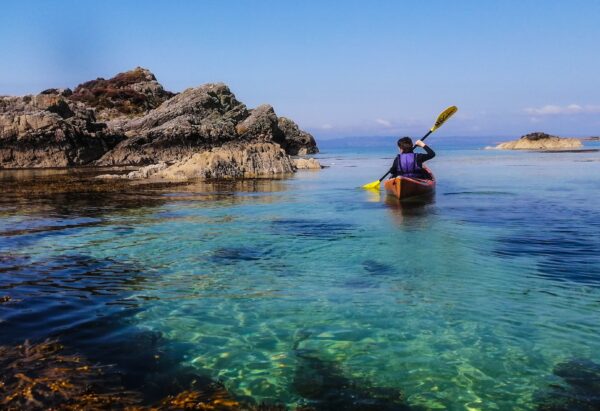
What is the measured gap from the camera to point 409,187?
19938 millimetres

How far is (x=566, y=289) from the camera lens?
26.4 ft

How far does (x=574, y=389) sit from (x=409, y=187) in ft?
50.5

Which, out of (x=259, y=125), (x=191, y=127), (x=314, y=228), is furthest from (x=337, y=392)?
(x=259, y=125)

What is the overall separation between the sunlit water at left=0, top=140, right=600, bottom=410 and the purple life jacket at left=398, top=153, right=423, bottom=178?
15.2 feet

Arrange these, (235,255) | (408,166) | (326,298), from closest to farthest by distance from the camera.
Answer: (326,298) < (235,255) < (408,166)

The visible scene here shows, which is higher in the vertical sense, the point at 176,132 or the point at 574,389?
the point at 176,132

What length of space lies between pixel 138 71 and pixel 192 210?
245 feet

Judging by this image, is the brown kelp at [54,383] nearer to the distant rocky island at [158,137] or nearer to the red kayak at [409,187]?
the red kayak at [409,187]

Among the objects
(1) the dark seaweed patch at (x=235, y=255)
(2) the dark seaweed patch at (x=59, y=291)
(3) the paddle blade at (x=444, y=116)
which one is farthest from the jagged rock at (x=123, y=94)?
(2) the dark seaweed patch at (x=59, y=291)

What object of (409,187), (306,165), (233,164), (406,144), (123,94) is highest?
(123,94)

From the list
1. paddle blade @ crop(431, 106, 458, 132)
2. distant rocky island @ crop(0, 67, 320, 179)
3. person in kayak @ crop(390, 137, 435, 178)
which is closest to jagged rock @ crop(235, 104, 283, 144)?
distant rocky island @ crop(0, 67, 320, 179)

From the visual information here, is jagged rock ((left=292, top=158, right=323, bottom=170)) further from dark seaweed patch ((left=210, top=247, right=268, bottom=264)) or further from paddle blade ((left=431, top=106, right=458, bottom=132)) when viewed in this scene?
dark seaweed patch ((left=210, top=247, right=268, bottom=264))

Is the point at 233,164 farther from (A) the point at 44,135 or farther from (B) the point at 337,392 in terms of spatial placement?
(B) the point at 337,392

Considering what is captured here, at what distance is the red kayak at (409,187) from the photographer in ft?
64.3
